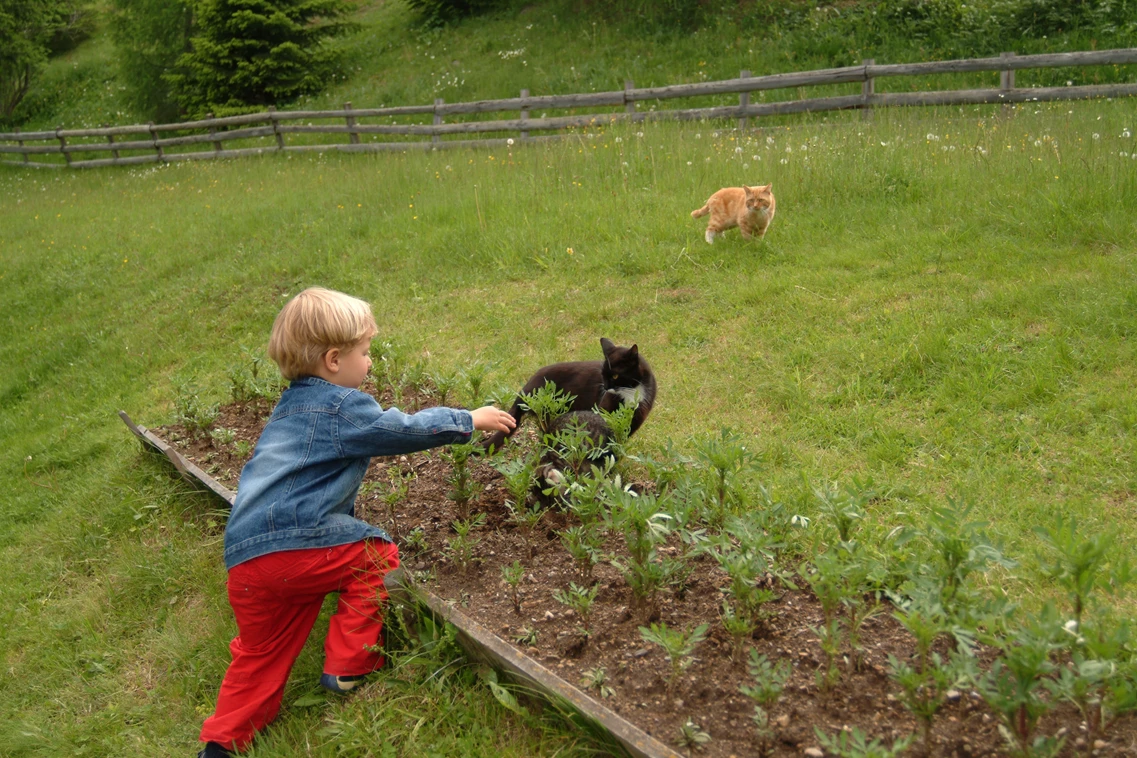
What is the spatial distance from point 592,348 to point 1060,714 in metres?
4.44

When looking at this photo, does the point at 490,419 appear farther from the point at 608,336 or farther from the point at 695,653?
the point at 608,336

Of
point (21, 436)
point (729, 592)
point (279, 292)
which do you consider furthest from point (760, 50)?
point (729, 592)

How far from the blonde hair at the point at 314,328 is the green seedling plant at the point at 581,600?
129cm

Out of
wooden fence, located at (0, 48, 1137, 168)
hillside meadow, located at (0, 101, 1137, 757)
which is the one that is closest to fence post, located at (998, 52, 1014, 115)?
wooden fence, located at (0, 48, 1137, 168)

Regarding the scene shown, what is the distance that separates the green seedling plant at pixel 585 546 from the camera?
314 cm

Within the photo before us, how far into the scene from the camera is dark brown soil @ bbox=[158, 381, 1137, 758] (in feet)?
7.86

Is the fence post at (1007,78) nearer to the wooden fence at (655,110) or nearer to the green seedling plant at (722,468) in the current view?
the wooden fence at (655,110)

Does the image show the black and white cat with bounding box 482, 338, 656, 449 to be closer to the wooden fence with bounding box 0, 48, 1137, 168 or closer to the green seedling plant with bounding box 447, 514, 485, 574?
the green seedling plant with bounding box 447, 514, 485, 574

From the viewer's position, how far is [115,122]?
26.8 meters

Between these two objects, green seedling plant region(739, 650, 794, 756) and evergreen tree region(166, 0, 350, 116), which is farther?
evergreen tree region(166, 0, 350, 116)

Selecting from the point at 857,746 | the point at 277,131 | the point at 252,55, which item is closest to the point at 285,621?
the point at 857,746

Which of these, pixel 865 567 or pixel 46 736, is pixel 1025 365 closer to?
pixel 865 567

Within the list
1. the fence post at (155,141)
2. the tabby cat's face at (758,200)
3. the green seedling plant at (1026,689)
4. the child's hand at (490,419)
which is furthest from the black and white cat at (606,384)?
the fence post at (155,141)

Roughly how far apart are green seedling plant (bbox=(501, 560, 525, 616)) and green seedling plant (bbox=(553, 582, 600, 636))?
149 mm
